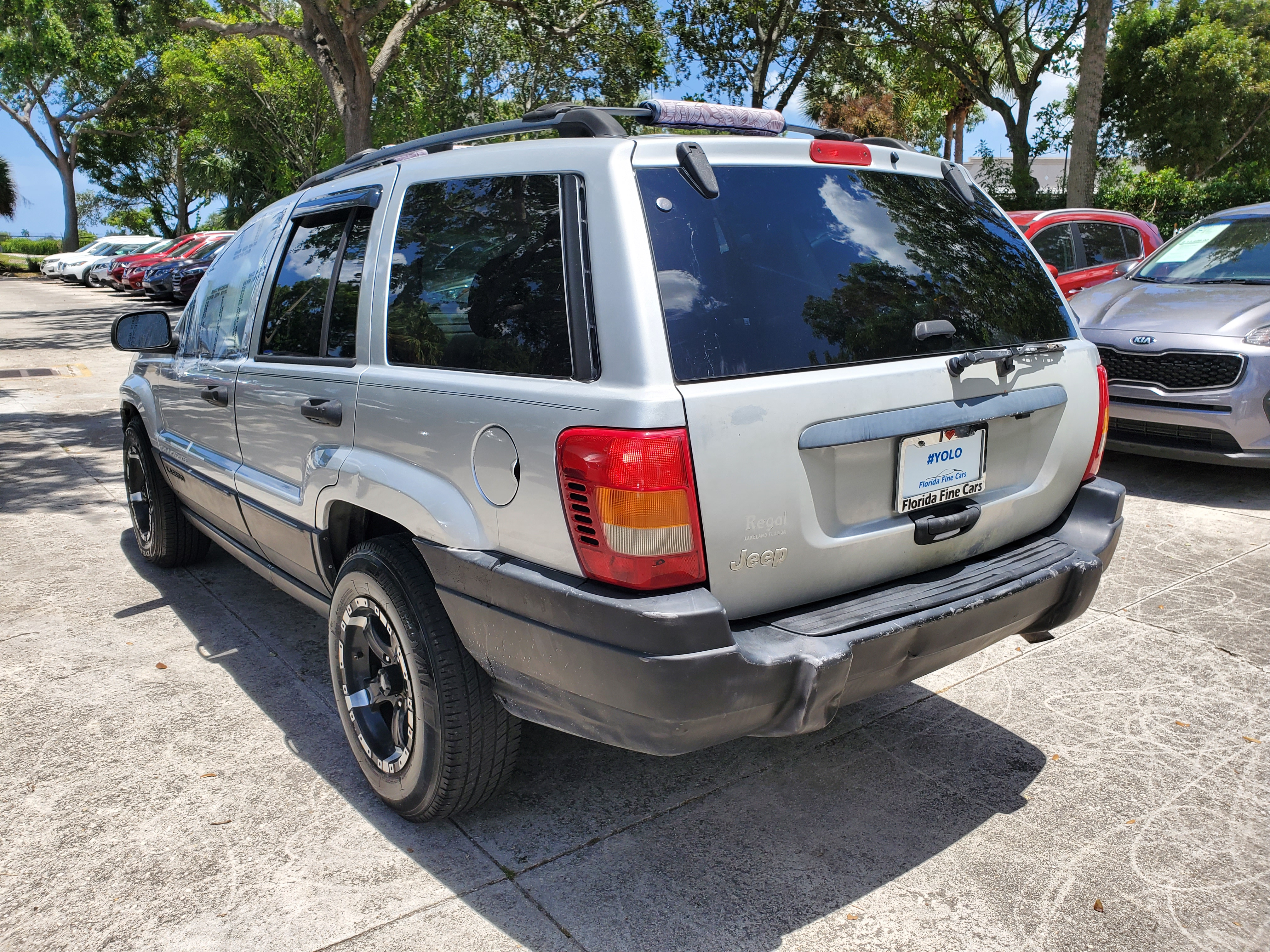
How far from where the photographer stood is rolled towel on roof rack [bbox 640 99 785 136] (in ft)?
9.24

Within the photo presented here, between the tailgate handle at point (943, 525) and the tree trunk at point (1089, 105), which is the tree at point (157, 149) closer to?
the tree trunk at point (1089, 105)

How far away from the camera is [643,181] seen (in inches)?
93.6

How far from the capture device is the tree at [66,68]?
34.6 m

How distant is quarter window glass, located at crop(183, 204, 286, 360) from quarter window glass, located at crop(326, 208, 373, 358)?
702mm

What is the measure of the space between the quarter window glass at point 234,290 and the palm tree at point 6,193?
2274 inches

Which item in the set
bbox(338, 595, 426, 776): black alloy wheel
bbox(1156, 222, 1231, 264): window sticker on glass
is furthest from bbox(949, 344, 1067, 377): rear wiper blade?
bbox(1156, 222, 1231, 264): window sticker on glass

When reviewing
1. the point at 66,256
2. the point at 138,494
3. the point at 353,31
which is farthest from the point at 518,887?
the point at 66,256

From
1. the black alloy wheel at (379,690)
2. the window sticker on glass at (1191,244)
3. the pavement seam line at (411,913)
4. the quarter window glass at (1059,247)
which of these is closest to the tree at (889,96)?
the quarter window glass at (1059,247)

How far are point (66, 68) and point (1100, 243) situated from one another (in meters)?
41.8

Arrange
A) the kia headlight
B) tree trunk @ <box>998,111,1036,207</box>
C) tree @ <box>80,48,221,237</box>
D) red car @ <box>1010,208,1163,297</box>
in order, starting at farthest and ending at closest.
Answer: tree @ <box>80,48,221,237</box>, tree trunk @ <box>998,111,1036,207</box>, red car @ <box>1010,208,1163,297</box>, the kia headlight

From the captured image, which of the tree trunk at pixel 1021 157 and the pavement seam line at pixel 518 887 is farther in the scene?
the tree trunk at pixel 1021 157

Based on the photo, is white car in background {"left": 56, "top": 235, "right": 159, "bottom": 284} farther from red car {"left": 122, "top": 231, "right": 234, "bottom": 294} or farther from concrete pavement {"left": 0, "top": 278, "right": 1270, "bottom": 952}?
concrete pavement {"left": 0, "top": 278, "right": 1270, "bottom": 952}

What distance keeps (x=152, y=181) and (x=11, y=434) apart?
56920 mm

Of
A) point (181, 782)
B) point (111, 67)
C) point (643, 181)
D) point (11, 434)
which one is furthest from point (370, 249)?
point (111, 67)
